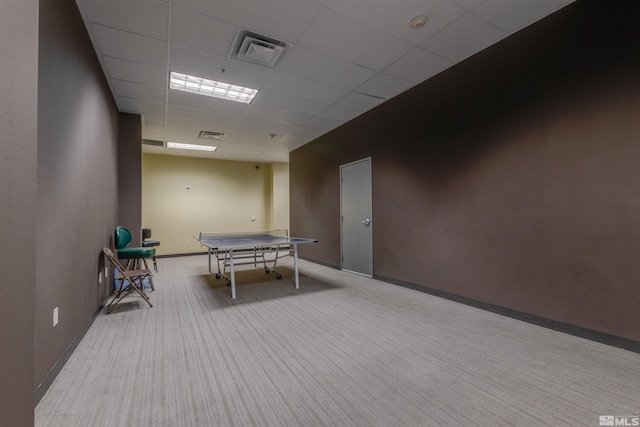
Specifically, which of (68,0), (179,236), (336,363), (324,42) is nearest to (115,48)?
(68,0)

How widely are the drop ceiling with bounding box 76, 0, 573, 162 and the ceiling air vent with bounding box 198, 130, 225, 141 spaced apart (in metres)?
1.05

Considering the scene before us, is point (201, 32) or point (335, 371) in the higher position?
point (201, 32)

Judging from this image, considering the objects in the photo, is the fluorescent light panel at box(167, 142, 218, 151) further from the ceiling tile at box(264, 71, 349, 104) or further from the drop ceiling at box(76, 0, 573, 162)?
the ceiling tile at box(264, 71, 349, 104)

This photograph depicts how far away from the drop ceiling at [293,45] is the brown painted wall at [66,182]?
421mm

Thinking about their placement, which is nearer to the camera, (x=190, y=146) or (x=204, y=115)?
(x=204, y=115)

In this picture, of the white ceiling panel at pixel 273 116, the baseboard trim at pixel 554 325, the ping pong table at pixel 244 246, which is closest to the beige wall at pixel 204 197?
the ping pong table at pixel 244 246

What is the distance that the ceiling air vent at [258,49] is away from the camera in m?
2.82

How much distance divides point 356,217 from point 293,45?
314cm

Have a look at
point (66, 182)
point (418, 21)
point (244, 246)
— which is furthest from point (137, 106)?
point (418, 21)

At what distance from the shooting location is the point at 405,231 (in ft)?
13.5

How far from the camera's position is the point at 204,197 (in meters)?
8.30

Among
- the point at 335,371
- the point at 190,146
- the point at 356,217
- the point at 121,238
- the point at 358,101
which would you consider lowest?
the point at 335,371

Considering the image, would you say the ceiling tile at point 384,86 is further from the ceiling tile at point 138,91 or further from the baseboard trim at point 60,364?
the baseboard trim at point 60,364

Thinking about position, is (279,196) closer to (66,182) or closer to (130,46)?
(130,46)
